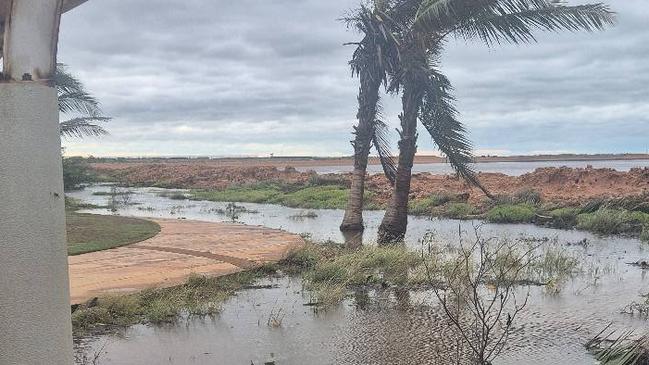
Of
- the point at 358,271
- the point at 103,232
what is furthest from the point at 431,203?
the point at 358,271

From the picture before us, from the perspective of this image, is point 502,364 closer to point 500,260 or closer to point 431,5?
point 500,260

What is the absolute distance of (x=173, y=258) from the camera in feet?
36.8

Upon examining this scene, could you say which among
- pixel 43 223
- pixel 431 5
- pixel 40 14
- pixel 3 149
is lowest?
pixel 43 223

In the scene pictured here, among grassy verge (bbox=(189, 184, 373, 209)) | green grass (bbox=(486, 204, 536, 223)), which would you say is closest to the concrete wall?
green grass (bbox=(486, 204, 536, 223))

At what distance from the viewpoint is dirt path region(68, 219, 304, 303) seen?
9.02m

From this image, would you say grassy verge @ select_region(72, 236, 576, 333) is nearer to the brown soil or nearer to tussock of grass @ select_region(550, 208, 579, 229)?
tussock of grass @ select_region(550, 208, 579, 229)

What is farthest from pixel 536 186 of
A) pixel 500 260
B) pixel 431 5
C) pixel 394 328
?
pixel 394 328

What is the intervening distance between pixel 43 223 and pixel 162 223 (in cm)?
1466

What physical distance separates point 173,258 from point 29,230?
8318mm

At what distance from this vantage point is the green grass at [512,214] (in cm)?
2122

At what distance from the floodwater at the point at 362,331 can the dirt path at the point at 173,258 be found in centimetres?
130

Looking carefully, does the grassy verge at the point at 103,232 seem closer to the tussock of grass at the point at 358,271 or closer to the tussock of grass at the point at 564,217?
the tussock of grass at the point at 358,271

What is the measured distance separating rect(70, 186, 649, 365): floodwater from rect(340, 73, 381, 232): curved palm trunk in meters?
7.73

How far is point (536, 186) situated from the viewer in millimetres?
32188
